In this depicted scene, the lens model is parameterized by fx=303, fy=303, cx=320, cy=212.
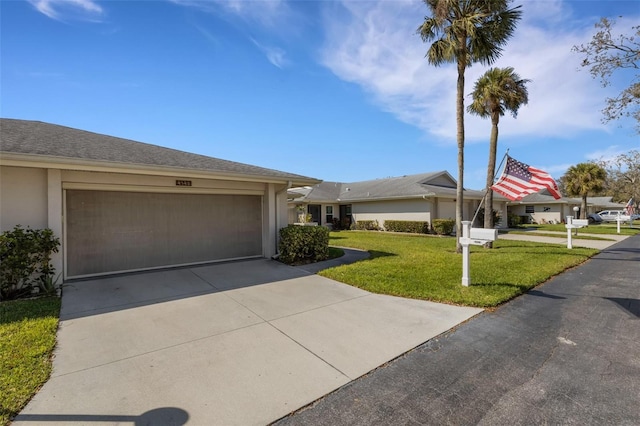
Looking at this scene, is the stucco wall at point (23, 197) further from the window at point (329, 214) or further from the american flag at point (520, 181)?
the window at point (329, 214)

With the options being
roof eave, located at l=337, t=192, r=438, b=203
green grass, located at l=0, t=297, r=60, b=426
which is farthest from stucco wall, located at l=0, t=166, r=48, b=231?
roof eave, located at l=337, t=192, r=438, b=203

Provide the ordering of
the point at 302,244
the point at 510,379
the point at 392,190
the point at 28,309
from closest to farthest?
1. the point at 510,379
2. the point at 28,309
3. the point at 302,244
4. the point at 392,190

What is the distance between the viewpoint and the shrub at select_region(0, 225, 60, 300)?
5.57 meters

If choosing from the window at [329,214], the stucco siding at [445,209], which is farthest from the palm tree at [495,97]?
the window at [329,214]

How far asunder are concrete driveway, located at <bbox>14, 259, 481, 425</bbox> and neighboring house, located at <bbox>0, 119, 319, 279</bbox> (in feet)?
4.60

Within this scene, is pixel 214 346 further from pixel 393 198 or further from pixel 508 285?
pixel 393 198

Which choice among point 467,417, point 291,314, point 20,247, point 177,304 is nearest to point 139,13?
point 20,247

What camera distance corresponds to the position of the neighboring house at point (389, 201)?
2023 centimetres

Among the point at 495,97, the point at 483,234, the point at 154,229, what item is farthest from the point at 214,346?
the point at 495,97

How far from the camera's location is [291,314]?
4.93 meters

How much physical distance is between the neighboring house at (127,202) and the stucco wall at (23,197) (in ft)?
0.05

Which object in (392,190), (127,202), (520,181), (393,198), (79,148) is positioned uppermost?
(392,190)

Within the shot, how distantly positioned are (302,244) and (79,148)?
6.02 meters

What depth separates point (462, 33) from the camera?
35.7ft
